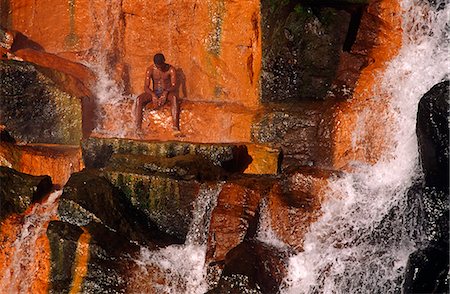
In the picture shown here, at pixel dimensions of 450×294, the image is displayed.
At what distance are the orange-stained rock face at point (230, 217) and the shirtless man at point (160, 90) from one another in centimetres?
Result: 314

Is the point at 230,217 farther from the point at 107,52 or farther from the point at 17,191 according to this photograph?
the point at 107,52

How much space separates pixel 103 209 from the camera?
232 inches

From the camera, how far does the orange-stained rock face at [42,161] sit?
7.33 m

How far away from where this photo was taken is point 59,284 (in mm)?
5465

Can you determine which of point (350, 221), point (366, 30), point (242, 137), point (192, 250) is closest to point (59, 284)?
point (192, 250)

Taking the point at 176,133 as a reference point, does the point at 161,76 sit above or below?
above

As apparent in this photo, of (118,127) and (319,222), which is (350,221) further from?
(118,127)

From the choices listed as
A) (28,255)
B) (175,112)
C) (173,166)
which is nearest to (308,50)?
(175,112)

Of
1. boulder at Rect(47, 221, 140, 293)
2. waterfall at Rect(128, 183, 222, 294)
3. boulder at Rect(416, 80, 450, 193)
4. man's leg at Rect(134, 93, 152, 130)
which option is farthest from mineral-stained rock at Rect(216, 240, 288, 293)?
man's leg at Rect(134, 93, 152, 130)

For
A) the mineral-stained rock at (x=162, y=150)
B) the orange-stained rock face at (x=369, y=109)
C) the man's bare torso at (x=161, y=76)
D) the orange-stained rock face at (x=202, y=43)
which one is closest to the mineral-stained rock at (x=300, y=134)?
the orange-stained rock face at (x=369, y=109)

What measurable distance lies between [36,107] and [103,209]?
315cm

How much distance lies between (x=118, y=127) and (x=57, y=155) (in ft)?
6.68

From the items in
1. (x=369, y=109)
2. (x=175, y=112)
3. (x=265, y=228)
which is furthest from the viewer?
(x=175, y=112)

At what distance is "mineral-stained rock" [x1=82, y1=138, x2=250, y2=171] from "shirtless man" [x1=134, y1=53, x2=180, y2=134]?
78.4 inches
